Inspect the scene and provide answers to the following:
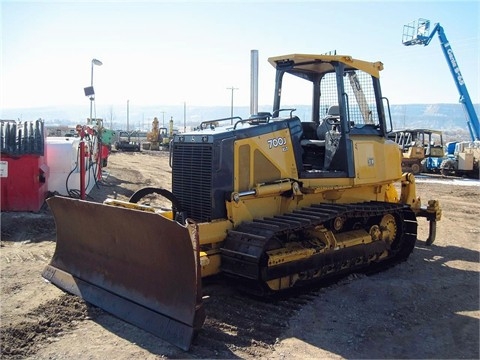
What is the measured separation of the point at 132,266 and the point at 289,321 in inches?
71.7

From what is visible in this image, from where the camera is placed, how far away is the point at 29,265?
7551mm

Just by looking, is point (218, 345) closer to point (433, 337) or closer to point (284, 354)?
point (284, 354)

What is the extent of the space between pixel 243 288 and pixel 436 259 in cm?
405

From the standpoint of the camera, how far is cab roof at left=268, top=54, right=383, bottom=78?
24.1ft

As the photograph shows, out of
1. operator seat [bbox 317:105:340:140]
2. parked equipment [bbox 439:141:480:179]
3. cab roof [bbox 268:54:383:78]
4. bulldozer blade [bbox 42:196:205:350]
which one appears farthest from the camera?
parked equipment [bbox 439:141:480:179]

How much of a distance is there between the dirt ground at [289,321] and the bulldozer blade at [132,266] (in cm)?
16

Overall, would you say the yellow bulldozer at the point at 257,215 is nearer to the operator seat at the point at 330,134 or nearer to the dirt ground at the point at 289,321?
the operator seat at the point at 330,134

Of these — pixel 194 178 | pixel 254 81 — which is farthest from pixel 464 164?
pixel 194 178

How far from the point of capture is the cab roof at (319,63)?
7.35 metres

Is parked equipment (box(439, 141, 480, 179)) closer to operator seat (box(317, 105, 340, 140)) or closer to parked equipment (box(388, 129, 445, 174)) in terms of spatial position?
parked equipment (box(388, 129, 445, 174))

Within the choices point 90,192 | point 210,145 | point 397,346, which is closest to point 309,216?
point 210,145

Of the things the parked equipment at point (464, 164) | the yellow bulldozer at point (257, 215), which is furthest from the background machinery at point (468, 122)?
the yellow bulldozer at point (257, 215)

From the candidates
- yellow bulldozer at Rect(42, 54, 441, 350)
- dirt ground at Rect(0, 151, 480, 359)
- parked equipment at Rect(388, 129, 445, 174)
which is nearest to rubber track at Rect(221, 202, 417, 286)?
yellow bulldozer at Rect(42, 54, 441, 350)

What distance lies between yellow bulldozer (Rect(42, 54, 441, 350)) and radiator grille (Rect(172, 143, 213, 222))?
0.02m
